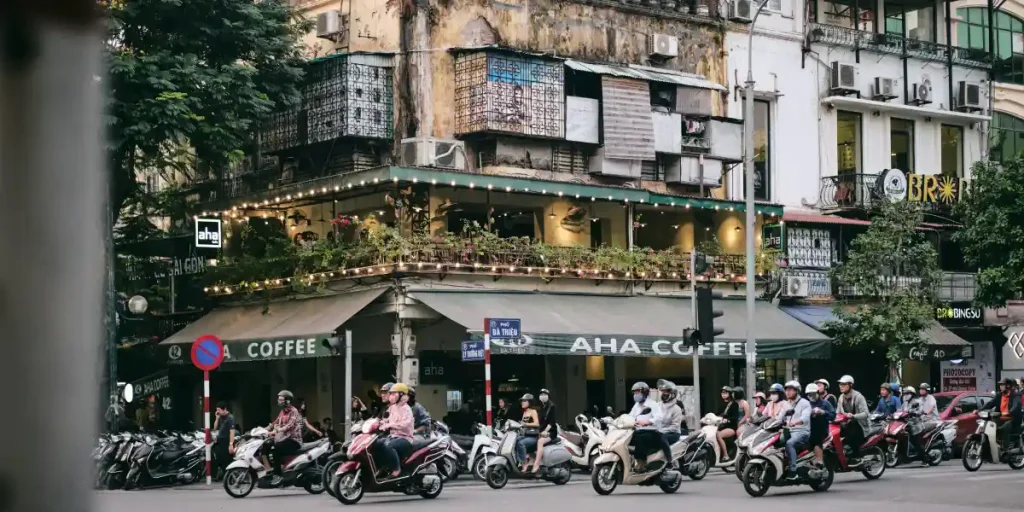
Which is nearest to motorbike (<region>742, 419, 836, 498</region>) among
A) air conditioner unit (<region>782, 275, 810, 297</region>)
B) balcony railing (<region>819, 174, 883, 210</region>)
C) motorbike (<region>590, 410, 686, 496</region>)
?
motorbike (<region>590, 410, 686, 496</region>)

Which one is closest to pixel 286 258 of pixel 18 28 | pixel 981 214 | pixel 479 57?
pixel 479 57

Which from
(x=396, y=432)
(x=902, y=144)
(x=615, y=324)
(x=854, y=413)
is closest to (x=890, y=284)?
(x=902, y=144)

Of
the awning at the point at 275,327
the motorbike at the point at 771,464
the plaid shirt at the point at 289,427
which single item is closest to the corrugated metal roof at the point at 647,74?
the awning at the point at 275,327

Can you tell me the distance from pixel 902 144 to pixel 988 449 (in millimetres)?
15481

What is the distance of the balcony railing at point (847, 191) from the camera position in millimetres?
35531

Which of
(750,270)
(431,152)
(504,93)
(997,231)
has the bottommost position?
(750,270)

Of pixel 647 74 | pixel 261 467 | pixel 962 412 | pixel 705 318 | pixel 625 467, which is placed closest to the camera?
pixel 625 467

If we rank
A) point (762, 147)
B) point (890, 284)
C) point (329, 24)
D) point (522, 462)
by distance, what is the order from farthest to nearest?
point (762, 147) → point (890, 284) → point (329, 24) → point (522, 462)

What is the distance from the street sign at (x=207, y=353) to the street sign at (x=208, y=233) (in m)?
6.61

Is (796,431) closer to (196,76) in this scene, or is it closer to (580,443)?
(580,443)

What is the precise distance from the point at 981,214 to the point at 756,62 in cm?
671

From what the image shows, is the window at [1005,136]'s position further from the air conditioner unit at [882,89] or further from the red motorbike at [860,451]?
the red motorbike at [860,451]

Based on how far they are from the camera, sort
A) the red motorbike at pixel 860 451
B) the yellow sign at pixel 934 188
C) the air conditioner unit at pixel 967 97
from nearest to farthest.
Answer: the red motorbike at pixel 860 451
the yellow sign at pixel 934 188
the air conditioner unit at pixel 967 97

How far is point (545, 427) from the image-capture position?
2128 cm
